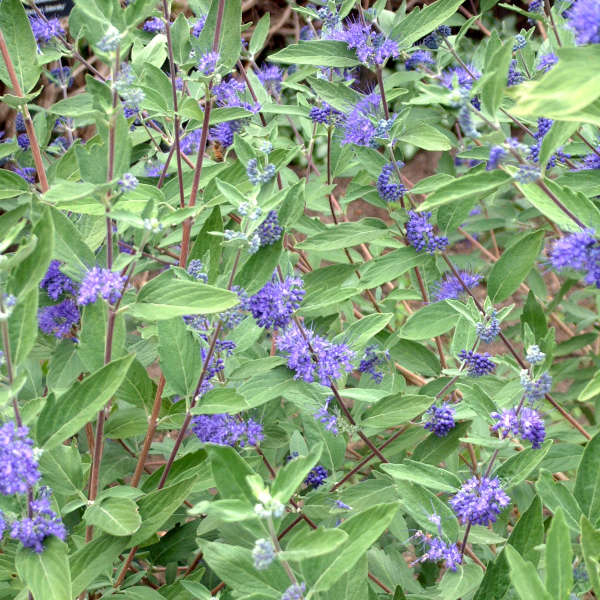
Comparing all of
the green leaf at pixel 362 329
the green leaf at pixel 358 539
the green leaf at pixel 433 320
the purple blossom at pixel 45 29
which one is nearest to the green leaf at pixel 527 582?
the green leaf at pixel 358 539

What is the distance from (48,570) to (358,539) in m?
0.65

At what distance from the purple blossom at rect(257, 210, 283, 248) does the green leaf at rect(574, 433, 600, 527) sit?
2.66 ft

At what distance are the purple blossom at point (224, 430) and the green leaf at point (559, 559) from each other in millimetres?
835

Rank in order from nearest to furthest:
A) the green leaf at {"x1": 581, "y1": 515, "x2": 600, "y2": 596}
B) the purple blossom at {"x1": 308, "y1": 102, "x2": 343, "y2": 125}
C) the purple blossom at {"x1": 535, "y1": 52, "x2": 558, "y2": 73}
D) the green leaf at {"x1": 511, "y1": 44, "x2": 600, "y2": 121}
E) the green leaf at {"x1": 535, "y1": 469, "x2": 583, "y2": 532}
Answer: the green leaf at {"x1": 511, "y1": 44, "x2": 600, "y2": 121}
the green leaf at {"x1": 581, "y1": 515, "x2": 600, "y2": 596}
the green leaf at {"x1": 535, "y1": 469, "x2": 583, "y2": 532}
the purple blossom at {"x1": 535, "y1": 52, "x2": 558, "y2": 73}
the purple blossom at {"x1": 308, "y1": 102, "x2": 343, "y2": 125}

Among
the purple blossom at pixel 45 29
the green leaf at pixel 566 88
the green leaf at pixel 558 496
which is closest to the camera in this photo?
the green leaf at pixel 566 88

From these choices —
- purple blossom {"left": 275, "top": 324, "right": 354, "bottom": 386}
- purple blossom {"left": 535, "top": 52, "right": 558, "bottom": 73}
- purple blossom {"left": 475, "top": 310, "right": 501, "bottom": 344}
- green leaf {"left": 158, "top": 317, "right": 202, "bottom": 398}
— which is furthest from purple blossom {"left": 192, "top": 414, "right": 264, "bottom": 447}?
purple blossom {"left": 535, "top": 52, "right": 558, "bottom": 73}

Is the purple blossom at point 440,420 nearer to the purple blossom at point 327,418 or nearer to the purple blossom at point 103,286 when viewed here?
the purple blossom at point 327,418

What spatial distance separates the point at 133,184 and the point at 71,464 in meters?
0.73

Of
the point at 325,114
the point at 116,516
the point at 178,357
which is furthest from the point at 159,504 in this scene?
the point at 325,114

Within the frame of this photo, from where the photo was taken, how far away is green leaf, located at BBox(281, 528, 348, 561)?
1.28m

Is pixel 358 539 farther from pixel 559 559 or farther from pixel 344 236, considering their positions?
pixel 344 236

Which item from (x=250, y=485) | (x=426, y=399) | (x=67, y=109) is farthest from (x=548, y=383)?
(x=67, y=109)

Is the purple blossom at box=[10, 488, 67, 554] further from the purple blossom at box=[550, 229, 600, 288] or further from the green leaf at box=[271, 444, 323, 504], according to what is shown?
the purple blossom at box=[550, 229, 600, 288]

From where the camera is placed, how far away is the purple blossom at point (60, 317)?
87.1 inches
